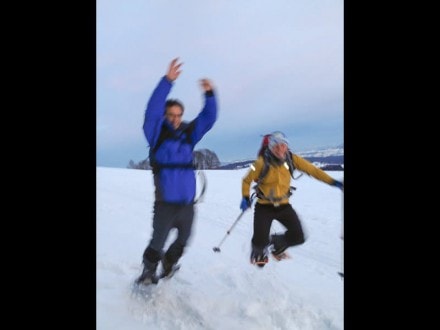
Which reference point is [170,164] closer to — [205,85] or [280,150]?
[205,85]

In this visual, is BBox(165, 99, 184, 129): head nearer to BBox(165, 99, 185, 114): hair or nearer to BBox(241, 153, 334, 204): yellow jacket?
BBox(165, 99, 185, 114): hair

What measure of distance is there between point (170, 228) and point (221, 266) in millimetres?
421

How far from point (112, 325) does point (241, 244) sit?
0.95 m

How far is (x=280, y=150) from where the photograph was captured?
218 centimetres

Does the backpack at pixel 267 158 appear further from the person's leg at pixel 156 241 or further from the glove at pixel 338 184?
the person's leg at pixel 156 241

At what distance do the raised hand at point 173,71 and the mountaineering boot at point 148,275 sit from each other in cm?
119

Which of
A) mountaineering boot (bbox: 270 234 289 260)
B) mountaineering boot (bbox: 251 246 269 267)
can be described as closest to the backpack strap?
mountaineering boot (bbox: 270 234 289 260)

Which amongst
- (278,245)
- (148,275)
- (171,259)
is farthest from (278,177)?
(148,275)
